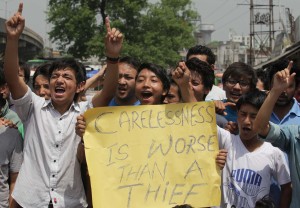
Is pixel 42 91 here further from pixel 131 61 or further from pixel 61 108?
pixel 61 108

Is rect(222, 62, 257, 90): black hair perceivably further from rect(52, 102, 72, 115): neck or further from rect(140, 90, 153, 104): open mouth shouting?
rect(52, 102, 72, 115): neck

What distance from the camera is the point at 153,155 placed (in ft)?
10.2

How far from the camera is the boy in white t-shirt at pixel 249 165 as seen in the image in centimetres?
325

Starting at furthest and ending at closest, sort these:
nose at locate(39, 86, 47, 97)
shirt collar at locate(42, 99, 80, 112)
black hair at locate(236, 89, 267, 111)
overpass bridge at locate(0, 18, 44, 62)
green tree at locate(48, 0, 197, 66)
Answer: overpass bridge at locate(0, 18, 44, 62) → green tree at locate(48, 0, 197, 66) → nose at locate(39, 86, 47, 97) → black hair at locate(236, 89, 267, 111) → shirt collar at locate(42, 99, 80, 112)

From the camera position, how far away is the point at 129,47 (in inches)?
1321

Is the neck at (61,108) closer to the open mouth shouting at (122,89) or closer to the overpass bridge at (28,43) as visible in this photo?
the open mouth shouting at (122,89)

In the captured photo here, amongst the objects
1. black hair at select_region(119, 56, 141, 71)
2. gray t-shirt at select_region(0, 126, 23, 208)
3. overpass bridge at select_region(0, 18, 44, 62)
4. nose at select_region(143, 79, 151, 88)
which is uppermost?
overpass bridge at select_region(0, 18, 44, 62)

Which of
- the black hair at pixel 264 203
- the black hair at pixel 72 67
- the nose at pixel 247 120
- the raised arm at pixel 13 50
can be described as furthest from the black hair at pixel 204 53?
the raised arm at pixel 13 50

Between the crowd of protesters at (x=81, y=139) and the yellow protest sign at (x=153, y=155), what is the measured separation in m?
0.11

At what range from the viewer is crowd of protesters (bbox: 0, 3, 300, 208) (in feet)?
10.1

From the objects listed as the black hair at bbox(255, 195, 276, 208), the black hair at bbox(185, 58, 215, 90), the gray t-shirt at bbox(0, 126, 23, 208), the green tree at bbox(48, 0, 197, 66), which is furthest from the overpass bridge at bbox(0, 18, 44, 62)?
the black hair at bbox(255, 195, 276, 208)

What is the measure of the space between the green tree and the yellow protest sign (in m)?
29.8

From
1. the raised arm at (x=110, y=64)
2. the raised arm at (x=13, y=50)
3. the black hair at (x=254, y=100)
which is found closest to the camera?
the raised arm at (x=13, y=50)

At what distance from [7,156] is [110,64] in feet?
3.03
